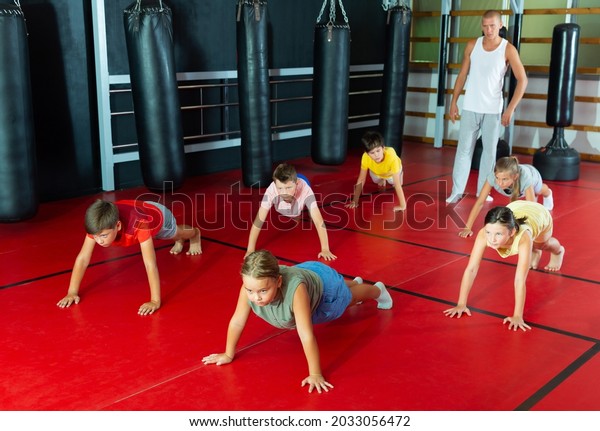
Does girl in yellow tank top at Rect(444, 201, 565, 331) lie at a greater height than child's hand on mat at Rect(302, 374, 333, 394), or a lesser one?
greater

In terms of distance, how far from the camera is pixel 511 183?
175 inches

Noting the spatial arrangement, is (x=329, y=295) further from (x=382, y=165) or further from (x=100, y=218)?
(x=382, y=165)

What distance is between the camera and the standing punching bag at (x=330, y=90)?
6457mm

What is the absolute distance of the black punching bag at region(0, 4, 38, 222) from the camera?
4496mm

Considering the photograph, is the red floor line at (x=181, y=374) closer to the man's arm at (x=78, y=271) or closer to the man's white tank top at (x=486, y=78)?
the man's arm at (x=78, y=271)

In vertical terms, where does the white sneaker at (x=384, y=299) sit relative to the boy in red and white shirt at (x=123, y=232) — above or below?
below

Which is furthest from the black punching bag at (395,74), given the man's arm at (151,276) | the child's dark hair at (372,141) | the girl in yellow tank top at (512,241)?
the man's arm at (151,276)

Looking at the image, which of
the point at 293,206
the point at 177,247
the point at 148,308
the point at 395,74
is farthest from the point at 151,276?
the point at 395,74

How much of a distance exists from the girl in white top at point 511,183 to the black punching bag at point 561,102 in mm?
1684

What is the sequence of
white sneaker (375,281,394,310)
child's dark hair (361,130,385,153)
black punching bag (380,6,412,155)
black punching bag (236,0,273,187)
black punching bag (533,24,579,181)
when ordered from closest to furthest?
white sneaker (375,281,394,310) → child's dark hair (361,130,385,153) → black punching bag (236,0,273,187) → black punching bag (533,24,579,181) → black punching bag (380,6,412,155)

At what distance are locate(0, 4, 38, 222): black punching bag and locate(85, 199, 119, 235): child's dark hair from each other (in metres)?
1.69

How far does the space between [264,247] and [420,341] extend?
182 cm

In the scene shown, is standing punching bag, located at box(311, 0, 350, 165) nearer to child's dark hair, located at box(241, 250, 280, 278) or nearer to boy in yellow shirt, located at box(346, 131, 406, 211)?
boy in yellow shirt, located at box(346, 131, 406, 211)

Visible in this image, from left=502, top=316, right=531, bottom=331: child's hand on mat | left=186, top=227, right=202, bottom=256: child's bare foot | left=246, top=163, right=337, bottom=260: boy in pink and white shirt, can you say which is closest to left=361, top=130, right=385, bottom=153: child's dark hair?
left=246, top=163, right=337, bottom=260: boy in pink and white shirt
